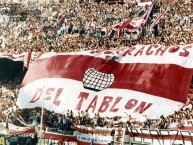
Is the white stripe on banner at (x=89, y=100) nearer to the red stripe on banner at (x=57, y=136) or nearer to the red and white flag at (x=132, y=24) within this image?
the red stripe on banner at (x=57, y=136)

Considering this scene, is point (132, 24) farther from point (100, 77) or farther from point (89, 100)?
point (89, 100)

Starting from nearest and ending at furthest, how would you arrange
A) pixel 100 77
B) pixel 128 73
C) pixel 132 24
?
pixel 128 73 → pixel 100 77 → pixel 132 24

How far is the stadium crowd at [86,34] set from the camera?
802 inches

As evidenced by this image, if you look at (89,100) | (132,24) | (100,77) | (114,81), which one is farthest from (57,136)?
(132,24)

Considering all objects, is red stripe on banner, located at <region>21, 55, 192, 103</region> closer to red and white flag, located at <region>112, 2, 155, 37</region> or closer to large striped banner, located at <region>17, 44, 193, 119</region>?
large striped banner, located at <region>17, 44, 193, 119</region>

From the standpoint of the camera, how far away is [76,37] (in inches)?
1108

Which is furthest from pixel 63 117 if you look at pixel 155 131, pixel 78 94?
pixel 155 131

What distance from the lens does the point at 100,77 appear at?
22594 millimetres

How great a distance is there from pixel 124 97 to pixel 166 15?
7277mm

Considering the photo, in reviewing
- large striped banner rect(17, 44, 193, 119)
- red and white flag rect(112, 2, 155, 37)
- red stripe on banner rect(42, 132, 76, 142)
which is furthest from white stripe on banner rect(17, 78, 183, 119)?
red and white flag rect(112, 2, 155, 37)

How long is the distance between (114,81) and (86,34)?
6962mm

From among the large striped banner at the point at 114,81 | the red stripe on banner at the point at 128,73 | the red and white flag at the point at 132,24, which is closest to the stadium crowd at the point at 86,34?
the red and white flag at the point at 132,24

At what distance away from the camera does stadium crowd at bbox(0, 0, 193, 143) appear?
66.8 ft

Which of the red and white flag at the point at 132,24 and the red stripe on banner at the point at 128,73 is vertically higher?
the red and white flag at the point at 132,24
